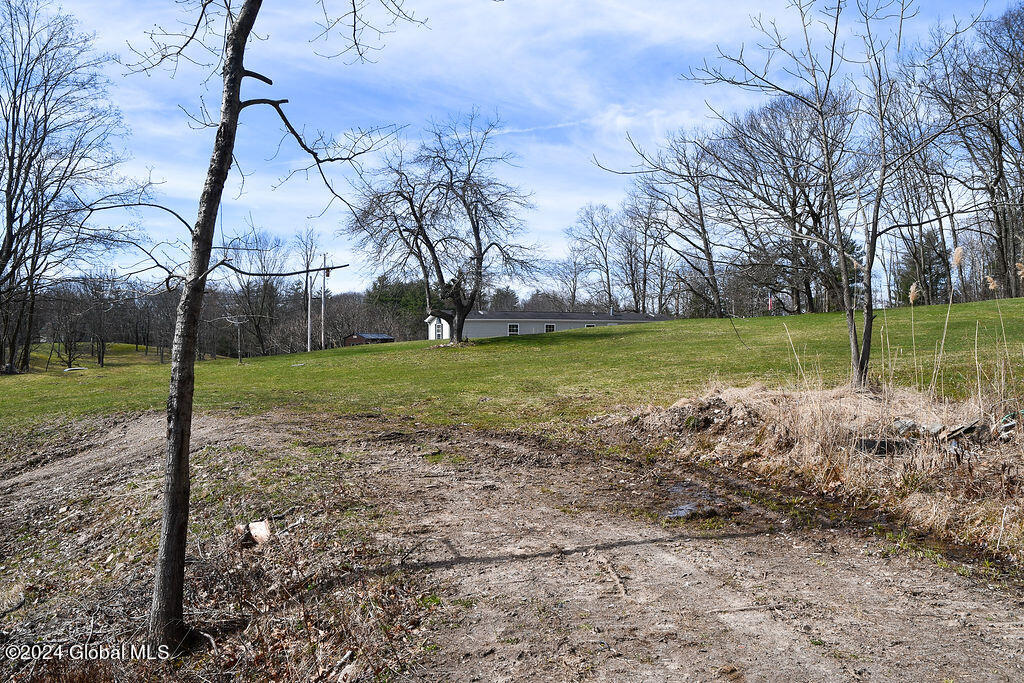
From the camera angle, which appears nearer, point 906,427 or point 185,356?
point 185,356

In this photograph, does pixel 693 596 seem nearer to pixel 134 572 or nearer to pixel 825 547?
pixel 825 547

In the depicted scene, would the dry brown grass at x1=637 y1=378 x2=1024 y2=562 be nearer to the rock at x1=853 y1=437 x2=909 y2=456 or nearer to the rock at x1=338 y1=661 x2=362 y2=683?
the rock at x1=853 y1=437 x2=909 y2=456

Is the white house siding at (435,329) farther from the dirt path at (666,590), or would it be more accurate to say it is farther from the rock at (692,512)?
the rock at (692,512)

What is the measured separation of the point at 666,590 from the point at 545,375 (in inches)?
428

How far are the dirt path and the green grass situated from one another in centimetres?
329

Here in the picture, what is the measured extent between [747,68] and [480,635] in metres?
6.19

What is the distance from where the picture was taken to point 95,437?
8.90 meters

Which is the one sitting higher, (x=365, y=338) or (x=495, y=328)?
(x=495, y=328)

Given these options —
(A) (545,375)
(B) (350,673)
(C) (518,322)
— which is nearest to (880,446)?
(B) (350,673)

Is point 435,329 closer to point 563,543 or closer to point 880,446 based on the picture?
point 880,446

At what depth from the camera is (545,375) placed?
14.2 metres

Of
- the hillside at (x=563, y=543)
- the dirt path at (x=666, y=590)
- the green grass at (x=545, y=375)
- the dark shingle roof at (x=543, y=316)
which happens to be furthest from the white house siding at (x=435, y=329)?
the dirt path at (x=666, y=590)

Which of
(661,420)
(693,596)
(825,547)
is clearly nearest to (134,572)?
(693,596)

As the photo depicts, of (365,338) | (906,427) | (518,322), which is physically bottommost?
(906,427)
